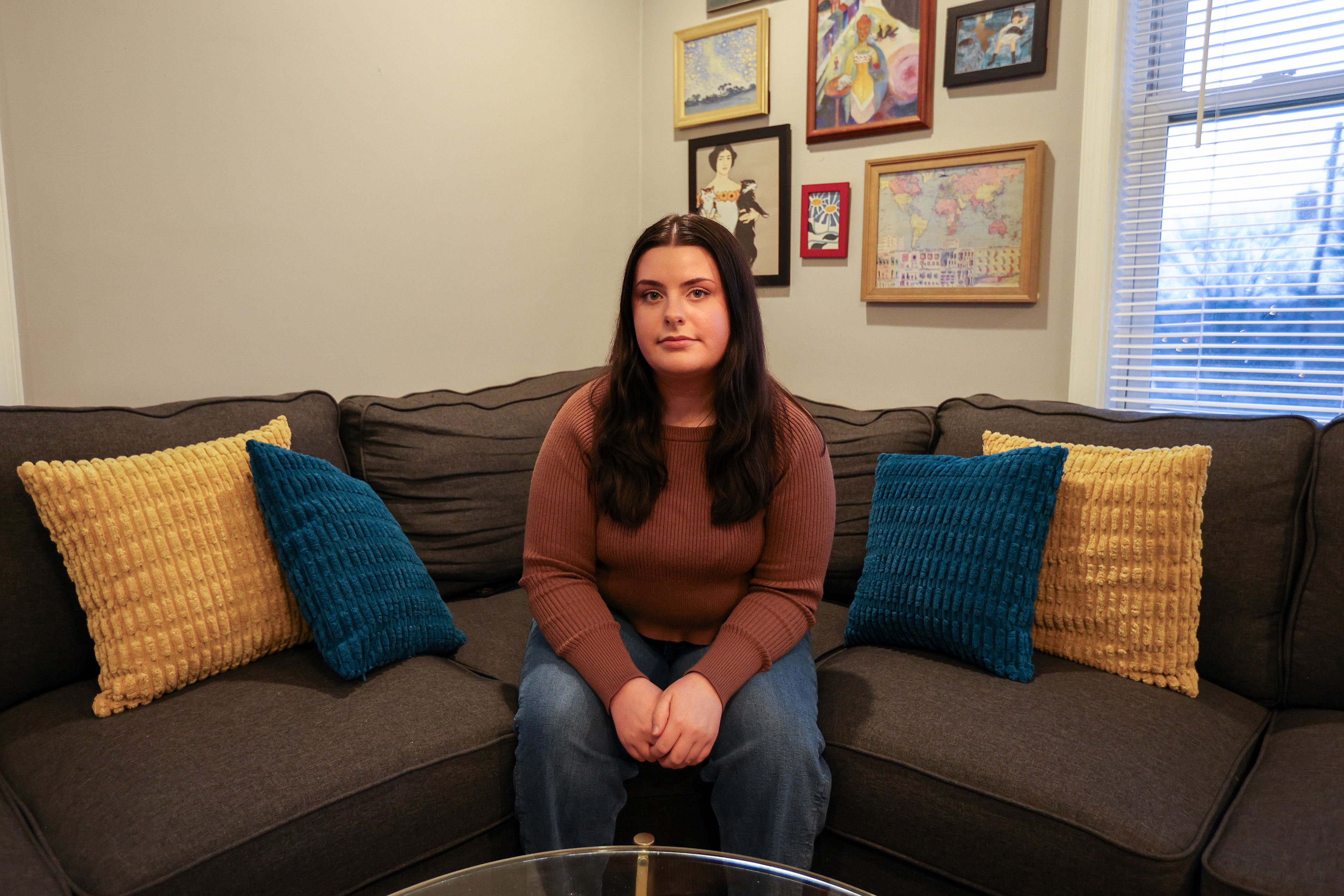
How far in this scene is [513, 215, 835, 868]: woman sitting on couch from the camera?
1201mm

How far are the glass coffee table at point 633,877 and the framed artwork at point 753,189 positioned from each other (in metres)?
1.92

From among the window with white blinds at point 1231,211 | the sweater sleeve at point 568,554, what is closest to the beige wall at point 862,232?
the window with white blinds at point 1231,211

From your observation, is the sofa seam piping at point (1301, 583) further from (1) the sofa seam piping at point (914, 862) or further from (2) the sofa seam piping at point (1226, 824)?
(1) the sofa seam piping at point (914, 862)

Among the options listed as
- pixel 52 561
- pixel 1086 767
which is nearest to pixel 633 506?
pixel 1086 767

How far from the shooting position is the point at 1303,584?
1397mm

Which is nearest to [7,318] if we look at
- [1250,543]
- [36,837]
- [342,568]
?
[342,568]

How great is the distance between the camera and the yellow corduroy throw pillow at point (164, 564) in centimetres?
122

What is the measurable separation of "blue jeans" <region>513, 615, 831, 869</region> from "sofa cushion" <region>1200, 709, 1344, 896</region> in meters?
0.50

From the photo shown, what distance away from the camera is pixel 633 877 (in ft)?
2.87

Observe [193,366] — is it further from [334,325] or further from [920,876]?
[920,876]

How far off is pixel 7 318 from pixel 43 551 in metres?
0.56

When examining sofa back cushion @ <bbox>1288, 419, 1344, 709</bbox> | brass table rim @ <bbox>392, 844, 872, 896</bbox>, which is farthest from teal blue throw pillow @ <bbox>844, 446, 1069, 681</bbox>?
brass table rim @ <bbox>392, 844, 872, 896</bbox>

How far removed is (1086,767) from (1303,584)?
0.61 metres

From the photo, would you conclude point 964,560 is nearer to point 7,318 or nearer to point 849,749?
point 849,749
